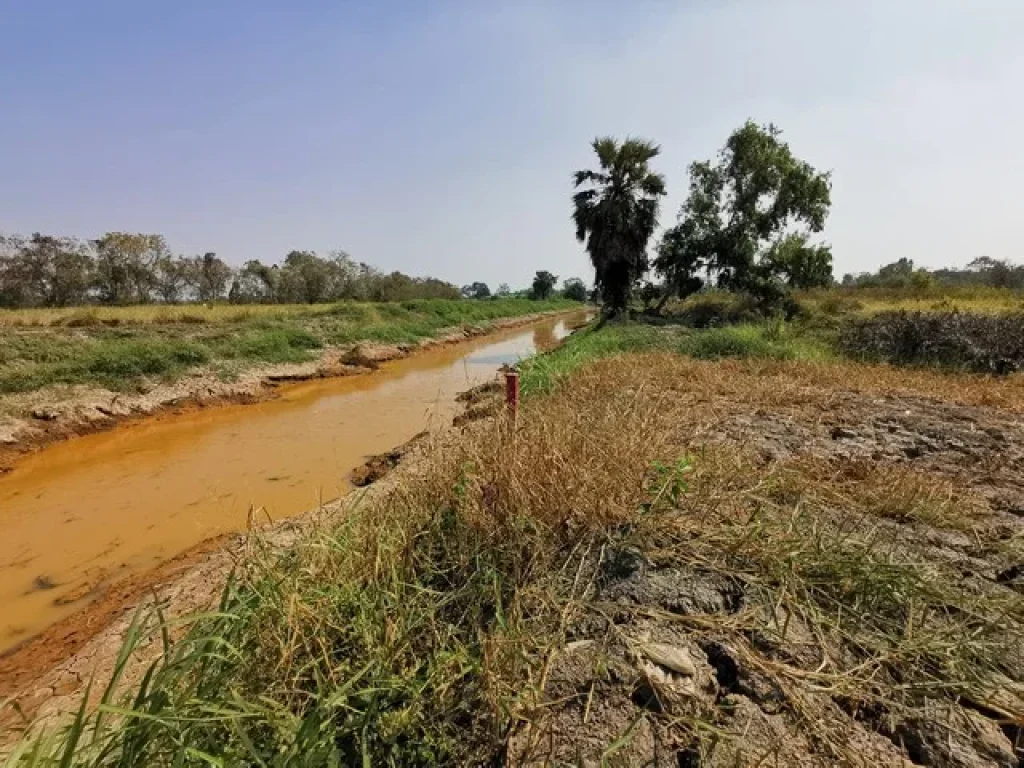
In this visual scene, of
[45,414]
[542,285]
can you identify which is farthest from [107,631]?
[542,285]

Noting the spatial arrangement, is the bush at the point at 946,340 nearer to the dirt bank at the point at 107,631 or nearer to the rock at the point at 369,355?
the dirt bank at the point at 107,631

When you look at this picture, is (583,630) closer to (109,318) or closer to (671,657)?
(671,657)

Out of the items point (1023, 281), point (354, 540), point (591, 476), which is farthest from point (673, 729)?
point (1023, 281)

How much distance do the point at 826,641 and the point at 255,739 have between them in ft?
6.28

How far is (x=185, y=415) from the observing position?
35.3ft

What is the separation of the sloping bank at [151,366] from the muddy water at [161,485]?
558 mm

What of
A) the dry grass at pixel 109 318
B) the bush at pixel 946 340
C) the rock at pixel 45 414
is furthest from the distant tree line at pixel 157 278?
the bush at pixel 946 340

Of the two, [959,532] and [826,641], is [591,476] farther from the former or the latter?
[959,532]

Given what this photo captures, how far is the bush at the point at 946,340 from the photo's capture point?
9586mm

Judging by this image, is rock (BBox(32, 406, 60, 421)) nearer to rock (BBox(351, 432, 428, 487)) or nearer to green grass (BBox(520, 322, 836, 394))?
rock (BBox(351, 432, 428, 487))

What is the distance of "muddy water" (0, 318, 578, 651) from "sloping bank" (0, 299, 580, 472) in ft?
1.83

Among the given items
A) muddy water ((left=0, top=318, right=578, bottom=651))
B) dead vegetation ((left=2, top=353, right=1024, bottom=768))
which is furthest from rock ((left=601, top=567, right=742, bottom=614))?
muddy water ((left=0, top=318, right=578, bottom=651))

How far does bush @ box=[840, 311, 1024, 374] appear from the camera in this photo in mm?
9586

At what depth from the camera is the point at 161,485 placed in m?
6.76
